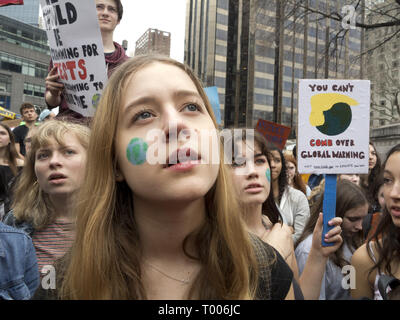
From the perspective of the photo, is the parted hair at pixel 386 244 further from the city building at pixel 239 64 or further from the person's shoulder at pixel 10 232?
the city building at pixel 239 64

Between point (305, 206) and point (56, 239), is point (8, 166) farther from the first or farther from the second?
point (305, 206)

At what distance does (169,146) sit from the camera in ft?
3.76

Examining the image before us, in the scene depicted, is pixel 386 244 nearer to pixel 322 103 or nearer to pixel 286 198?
pixel 322 103

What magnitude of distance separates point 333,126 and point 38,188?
7.44ft

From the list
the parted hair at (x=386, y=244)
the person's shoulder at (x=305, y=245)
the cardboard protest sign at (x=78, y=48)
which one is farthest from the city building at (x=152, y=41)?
the person's shoulder at (x=305, y=245)

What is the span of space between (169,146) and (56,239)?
160cm

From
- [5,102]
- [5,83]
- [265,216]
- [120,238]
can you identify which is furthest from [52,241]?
[5,83]

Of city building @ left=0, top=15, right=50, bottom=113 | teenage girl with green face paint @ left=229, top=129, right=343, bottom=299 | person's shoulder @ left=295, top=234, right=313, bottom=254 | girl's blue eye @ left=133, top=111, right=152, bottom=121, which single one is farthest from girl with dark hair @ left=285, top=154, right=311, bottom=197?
city building @ left=0, top=15, right=50, bottom=113

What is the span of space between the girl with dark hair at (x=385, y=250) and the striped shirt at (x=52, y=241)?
1896 millimetres

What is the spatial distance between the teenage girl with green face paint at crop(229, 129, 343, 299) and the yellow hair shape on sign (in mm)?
538

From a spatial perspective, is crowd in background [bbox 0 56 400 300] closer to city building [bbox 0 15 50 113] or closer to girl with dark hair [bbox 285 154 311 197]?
girl with dark hair [bbox 285 154 311 197]

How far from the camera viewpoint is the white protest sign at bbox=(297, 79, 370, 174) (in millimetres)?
2277

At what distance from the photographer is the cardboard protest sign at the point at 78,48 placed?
2.39 m

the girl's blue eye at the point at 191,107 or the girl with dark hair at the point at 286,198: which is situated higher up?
the girl's blue eye at the point at 191,107
